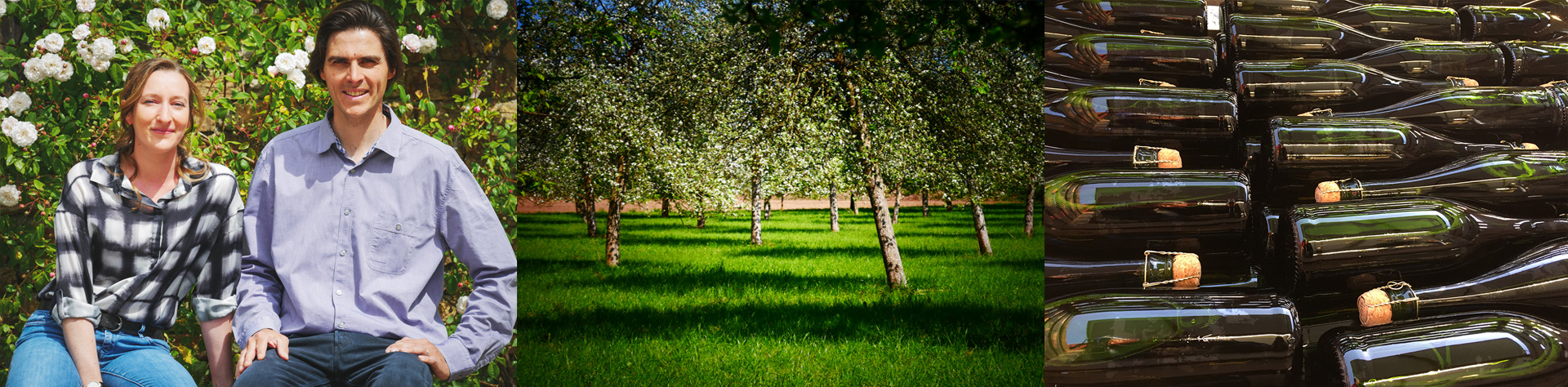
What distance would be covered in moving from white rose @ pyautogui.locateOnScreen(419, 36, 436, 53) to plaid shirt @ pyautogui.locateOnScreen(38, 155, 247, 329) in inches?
25.5

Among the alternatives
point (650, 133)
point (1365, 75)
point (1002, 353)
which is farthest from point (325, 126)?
point (1365, 75)

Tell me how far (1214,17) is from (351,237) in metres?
2.51

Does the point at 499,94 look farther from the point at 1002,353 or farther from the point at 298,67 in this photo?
the point at 1002,353

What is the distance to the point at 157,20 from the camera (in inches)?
80.8

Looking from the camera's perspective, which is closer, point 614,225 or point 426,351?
point 426,351

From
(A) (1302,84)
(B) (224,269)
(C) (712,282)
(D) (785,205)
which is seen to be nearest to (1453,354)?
(A) (1302,84)

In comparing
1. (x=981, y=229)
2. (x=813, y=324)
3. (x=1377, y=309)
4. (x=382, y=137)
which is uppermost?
(x=382, y=137)

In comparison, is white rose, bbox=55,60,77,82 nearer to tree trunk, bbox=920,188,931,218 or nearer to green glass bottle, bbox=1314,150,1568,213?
tree trunk, bbox=920,188,931,218

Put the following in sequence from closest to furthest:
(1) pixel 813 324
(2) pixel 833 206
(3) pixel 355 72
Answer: (3) pixel 355 72 → (1) pixel 813 324 → (2) pixel 833 206

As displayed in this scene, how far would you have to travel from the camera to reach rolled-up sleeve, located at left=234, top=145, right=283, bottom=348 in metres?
2.03

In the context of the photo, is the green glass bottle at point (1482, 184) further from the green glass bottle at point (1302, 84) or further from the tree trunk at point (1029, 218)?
the tree trunk at point (1029, 218)

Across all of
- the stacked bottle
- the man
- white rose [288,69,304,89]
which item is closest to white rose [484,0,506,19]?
the man

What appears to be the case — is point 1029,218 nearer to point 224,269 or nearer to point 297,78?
point 297,78

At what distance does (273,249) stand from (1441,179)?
3.18 metres
